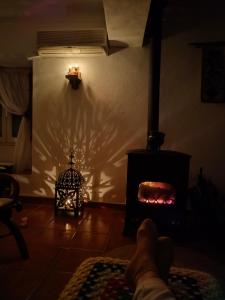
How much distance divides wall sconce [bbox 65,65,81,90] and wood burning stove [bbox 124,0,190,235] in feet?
3.87

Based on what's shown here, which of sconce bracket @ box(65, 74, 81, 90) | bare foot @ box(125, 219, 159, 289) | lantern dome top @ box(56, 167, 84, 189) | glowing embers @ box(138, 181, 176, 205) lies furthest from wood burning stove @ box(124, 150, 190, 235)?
sconce bracket @ box(65, 74, 81, 90)

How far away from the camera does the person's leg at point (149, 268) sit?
791mm

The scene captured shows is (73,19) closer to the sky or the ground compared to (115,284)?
closer to the sky

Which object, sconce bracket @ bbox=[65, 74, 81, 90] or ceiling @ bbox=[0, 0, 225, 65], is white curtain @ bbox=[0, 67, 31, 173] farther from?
sconce bracket @ bbox=[65, 74, 81, 90]

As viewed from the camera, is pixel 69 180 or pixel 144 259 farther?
pixel 69 180

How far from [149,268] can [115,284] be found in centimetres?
47

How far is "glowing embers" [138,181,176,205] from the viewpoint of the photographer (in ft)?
6.88

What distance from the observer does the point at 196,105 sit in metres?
2.74

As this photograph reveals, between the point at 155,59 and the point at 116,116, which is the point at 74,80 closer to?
the point at 116,116

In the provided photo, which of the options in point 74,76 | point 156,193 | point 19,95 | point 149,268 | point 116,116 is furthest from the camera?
point 19,95

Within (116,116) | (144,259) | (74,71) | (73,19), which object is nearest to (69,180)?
(116,116)

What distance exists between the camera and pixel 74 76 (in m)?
2.76

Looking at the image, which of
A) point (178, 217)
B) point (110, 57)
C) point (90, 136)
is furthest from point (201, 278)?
point (110, 57)

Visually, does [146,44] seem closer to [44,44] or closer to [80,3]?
[80,3]
